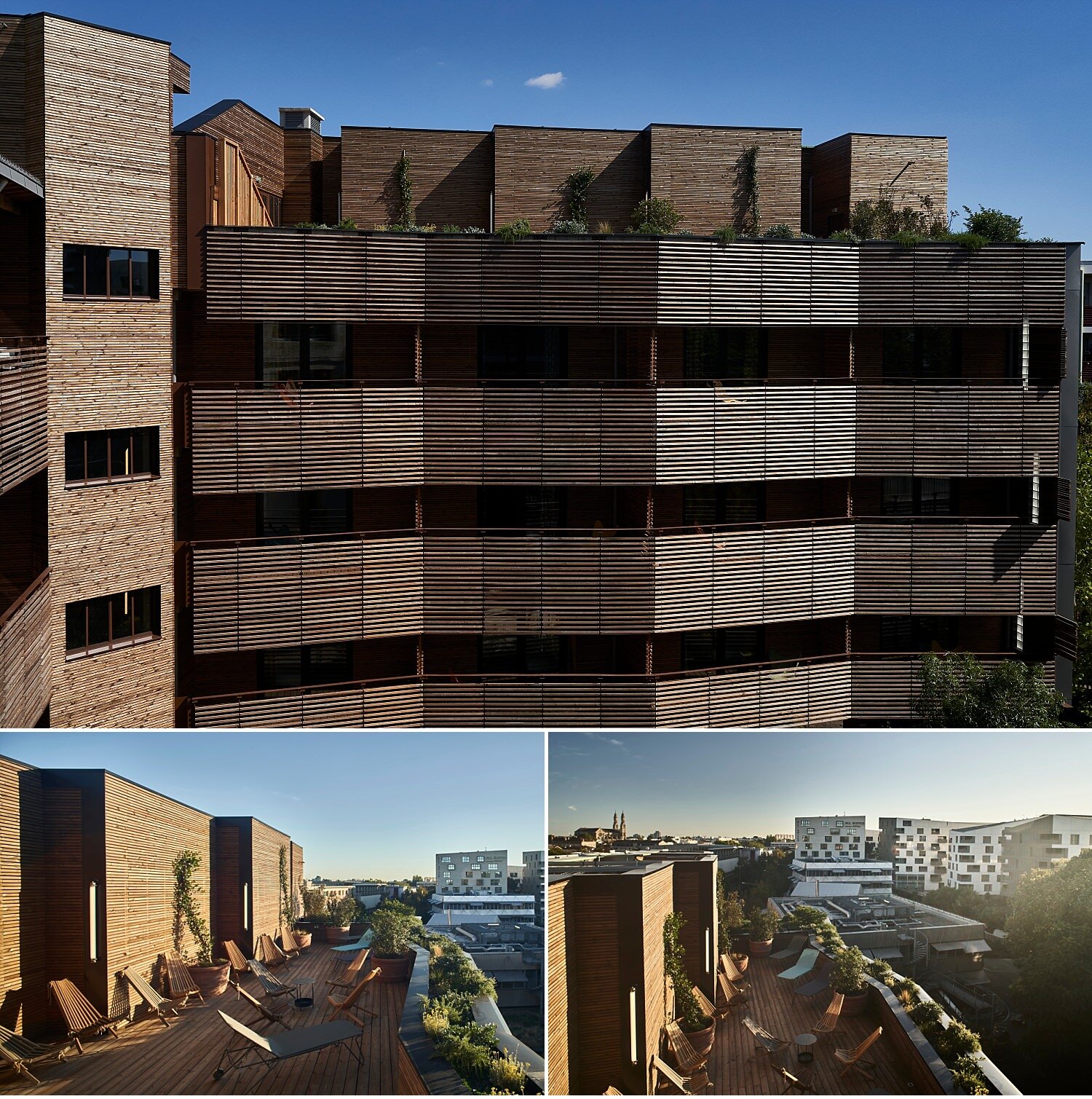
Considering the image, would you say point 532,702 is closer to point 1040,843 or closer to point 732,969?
point 732,969

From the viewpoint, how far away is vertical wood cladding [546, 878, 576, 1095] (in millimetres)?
7523

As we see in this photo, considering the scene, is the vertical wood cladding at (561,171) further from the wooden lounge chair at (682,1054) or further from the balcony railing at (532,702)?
the wooden lounge chair at (682,1054)

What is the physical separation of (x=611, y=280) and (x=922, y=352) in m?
8.65

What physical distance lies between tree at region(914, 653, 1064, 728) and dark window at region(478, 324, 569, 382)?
448 inches

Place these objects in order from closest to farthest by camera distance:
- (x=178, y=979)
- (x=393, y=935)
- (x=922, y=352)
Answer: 1. (x=178, y=979)
2. (x=393, y=935)
3. (x=922, y=352)

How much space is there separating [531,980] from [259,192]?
24876 millimetres

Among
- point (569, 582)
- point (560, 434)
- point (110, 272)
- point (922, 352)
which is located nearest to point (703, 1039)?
point (569, 582)

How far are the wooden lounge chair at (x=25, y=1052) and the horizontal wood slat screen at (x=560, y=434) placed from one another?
1675cm

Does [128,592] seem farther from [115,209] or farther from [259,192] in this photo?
[259,192]

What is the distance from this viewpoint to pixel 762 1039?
25.3 ft

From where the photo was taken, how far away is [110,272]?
853 inches

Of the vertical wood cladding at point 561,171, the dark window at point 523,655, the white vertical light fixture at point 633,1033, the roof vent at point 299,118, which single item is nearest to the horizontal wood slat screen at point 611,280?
the vertical wood cladding at point 561,171

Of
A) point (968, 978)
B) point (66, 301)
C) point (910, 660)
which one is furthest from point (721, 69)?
point (968, 978)

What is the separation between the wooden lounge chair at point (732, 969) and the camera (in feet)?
25.6
